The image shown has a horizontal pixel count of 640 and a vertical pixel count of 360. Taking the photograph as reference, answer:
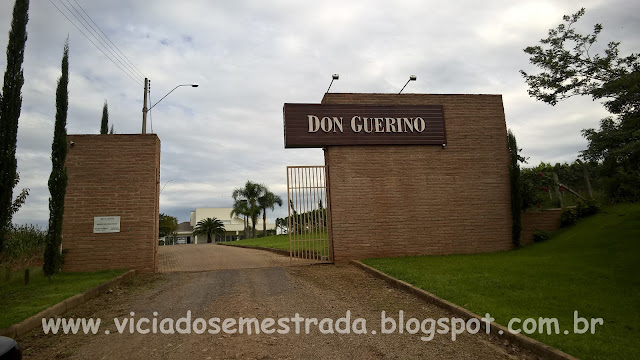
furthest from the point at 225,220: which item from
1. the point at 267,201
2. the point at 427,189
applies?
the point at 427,189

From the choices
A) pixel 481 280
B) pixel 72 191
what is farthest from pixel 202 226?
pixel 481 280

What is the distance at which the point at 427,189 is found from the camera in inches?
523

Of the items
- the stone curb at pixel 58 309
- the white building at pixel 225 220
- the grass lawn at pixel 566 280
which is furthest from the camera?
the white building at pixel 225 220

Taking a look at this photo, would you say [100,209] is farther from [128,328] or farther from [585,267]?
[585,267]

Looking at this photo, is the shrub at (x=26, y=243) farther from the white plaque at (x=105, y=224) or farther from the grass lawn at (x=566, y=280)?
the grass lawn at (x=566, y=280)

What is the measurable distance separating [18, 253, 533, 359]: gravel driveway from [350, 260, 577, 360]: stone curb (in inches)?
4.4

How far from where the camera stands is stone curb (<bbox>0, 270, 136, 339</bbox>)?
5.65 metres

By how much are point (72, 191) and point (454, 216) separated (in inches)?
473

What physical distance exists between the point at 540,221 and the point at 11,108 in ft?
52.0

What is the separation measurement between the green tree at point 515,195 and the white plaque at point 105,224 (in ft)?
42.1

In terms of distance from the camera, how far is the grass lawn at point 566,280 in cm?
496

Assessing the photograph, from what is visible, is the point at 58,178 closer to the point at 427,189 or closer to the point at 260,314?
the point at 260,314

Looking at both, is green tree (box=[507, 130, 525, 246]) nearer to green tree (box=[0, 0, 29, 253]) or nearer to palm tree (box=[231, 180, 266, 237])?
green tree (box=[0, 0, 29, 253])

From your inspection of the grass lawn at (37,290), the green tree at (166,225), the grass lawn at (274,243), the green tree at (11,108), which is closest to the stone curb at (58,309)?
the grass lawn at (37,290)
